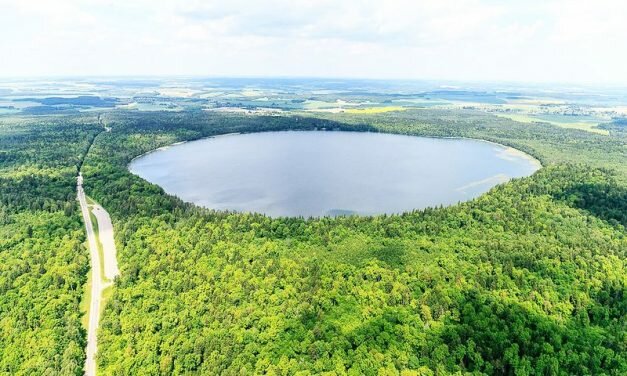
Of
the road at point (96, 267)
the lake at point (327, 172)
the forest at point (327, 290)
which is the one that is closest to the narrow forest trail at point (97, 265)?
the road at point (96, 267)

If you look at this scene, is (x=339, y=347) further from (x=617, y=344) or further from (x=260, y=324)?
(x=617, y=344)

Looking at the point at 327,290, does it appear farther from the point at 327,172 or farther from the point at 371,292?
the point at 327,172

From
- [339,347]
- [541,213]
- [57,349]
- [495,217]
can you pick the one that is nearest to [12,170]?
[57,349]

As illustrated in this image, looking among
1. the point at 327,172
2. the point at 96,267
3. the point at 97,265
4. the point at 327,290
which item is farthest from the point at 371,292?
the point at 327,172

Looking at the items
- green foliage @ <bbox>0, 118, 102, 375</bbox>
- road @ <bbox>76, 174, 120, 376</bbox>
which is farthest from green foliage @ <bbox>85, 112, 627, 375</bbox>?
green foliage @ <bbox>0, 118, 102, 375</bbox>

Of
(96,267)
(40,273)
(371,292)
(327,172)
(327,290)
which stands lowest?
(96,267)

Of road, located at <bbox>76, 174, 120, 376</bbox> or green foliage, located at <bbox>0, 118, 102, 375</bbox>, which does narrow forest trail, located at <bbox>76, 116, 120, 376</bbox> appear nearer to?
road, located at <bbox>76, 174, 120, 376</bbox>

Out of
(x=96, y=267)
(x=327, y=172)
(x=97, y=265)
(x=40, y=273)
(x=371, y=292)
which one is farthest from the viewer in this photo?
(x=327, y=172)

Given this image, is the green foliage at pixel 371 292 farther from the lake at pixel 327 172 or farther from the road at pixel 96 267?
the lake at pixel 327 172
